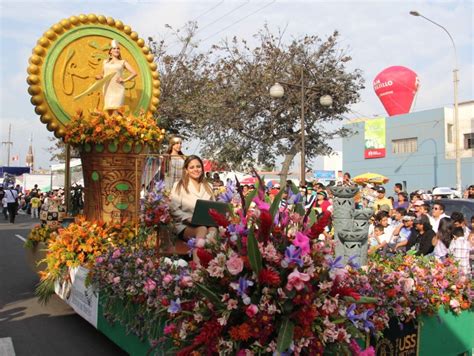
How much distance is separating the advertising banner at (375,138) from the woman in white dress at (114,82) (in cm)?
3022

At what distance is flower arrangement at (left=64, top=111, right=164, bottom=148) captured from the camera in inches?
255

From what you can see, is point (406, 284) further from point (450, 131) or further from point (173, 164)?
point (450, 131)

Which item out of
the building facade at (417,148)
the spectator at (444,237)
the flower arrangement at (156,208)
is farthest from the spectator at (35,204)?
the spectator at (444,237)

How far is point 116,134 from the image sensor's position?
21.2ft

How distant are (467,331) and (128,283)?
309 cm

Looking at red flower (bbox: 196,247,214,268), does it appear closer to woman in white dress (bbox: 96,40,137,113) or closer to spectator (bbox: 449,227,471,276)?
woman in white dress (bbox: 96,40,137,113)

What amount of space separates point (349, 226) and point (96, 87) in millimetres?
4454

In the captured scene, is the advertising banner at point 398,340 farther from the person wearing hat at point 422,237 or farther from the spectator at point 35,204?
the spectator at point 35,204

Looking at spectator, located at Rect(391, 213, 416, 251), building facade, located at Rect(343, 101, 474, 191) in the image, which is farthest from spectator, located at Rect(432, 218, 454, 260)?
building facade, located at Rect(343, 101, 474, 191)

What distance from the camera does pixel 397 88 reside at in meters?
36.2

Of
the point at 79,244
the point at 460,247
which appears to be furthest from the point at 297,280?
the point at 460,247

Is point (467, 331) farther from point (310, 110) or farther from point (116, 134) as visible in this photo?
point (310, 110)

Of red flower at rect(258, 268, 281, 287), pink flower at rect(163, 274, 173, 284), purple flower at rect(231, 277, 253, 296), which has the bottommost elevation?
pink flower at rect(163, 274, 173, 284)

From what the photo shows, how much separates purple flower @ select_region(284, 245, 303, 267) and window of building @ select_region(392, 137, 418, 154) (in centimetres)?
3249
